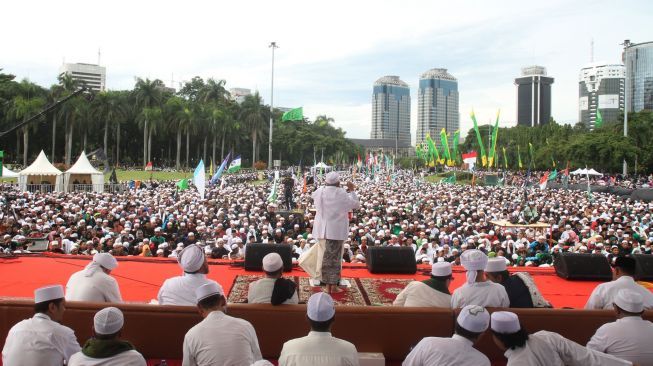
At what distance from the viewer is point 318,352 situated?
9.86 ft

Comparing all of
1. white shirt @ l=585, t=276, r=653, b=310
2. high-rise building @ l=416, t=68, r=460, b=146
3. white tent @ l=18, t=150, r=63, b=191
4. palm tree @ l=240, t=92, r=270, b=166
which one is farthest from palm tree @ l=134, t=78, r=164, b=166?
high-rise building @ l=416, t=68, r=460, b=146

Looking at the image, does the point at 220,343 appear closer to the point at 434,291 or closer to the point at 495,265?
the point at 434,291

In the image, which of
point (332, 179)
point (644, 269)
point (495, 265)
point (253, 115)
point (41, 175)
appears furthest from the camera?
point (253, 115)

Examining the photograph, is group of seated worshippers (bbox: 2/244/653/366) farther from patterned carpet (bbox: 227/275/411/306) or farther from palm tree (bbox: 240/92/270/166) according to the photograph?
palm tree (bbox: 240/92/270/166)

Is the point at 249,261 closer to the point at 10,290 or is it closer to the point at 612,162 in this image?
the point at 10,290

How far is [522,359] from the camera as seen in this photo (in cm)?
311

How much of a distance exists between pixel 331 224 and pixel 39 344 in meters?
3.35

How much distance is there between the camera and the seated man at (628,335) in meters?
3.59

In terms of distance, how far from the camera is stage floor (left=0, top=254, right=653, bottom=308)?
6078 mm

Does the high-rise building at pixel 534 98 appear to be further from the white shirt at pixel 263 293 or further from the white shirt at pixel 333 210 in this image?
the white shirt at pixel 263 293

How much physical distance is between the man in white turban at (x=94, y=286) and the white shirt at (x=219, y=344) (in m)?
1.53

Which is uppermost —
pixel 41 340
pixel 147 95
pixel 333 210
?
pixel 147 95

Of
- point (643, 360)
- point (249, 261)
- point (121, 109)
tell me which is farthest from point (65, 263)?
point (121, 109)

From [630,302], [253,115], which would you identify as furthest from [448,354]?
[253,115]
